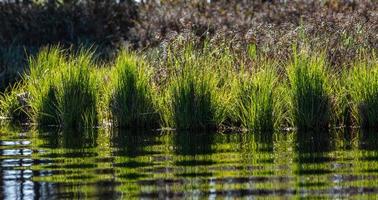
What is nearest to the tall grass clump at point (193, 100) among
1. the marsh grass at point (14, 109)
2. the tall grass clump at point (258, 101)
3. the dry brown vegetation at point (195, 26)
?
the tall grass clump at point (258, 101)

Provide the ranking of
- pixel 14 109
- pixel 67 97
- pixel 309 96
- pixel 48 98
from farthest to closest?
pixel 14 109
pixel 48 98
pixel 67 97
pixel 309 96

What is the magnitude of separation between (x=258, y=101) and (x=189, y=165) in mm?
4410

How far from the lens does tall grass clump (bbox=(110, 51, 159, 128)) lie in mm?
16953

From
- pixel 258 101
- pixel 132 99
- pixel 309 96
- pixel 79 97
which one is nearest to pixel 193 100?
pixel 258 101

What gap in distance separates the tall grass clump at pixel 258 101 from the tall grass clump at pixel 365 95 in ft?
3.84

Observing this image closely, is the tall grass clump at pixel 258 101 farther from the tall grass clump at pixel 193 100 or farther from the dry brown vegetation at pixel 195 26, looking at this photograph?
the dry brown vegetation at pixel 195 26

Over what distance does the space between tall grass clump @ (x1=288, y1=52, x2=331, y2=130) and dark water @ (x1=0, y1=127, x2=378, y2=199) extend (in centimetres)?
75

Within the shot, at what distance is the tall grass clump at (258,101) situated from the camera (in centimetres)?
→ 1582

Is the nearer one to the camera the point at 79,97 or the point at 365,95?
the point at 365,95

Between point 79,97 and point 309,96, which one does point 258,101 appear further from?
point 79,97

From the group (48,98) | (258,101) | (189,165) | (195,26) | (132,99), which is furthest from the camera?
(195,26)

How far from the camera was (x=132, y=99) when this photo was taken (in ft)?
55.7

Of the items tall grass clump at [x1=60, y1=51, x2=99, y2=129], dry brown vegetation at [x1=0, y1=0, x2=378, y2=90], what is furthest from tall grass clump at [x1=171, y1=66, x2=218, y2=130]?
dry brown vegetation at [x1=0, y1=0, x2=378, y2=90]

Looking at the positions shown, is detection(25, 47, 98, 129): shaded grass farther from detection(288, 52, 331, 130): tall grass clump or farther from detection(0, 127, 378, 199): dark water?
detection(288, 52, 331, 130): tall grass clump
